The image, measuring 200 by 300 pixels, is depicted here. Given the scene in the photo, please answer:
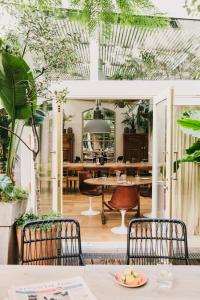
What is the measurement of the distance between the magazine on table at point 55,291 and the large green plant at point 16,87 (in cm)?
188

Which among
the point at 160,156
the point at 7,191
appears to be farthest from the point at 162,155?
the point at 7,191

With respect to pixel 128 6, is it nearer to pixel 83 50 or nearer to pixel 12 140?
pixel 83 50

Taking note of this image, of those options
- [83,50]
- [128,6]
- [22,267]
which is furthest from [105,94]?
[22,267]

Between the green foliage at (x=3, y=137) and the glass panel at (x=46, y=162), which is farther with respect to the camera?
the glass panel at (x=46, y=162)

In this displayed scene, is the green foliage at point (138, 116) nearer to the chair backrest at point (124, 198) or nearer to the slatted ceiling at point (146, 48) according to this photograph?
the chair backrest at point (124, 198)

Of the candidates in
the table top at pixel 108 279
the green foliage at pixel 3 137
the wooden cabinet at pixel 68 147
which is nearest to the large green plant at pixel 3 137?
the green foliage at pixel 3 137

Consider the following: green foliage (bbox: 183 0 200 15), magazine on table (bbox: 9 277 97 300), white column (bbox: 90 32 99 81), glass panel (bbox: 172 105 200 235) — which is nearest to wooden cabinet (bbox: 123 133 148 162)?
glass panel (bbox: 172 105 200 235)

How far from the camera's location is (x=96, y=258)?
14.5 ft

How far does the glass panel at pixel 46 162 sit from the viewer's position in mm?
4707

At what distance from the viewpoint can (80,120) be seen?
1173 centimetres

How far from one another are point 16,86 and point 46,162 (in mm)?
1684

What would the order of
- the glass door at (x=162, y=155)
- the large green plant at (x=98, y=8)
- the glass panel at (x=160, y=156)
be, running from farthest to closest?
the glass panel at (x=160, y=156), the glass door at (x=162, y=155), the large green plant at (x=98, y=8)

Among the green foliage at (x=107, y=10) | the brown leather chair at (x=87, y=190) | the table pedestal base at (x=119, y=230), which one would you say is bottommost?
the table pedestal base at (x=119, y=230)

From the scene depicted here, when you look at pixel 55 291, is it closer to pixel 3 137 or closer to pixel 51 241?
pixel 51 241
